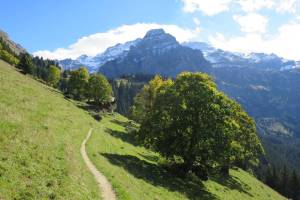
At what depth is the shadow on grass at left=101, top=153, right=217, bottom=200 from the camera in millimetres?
44781

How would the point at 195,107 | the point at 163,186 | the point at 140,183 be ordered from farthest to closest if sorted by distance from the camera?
1. the point at 195,107
2. the point at 163,186
3. the point at 140,183

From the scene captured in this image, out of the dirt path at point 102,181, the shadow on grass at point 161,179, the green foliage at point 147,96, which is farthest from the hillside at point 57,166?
the green foliage at point 147,96

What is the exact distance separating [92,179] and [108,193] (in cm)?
240

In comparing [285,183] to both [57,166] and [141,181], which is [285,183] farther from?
[57,166]

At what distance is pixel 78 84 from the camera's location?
133000mm

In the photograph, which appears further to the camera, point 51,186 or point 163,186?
point 163,186

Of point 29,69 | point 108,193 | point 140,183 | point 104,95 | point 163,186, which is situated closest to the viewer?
point 108,193

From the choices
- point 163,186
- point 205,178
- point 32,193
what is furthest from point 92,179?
point 205,178

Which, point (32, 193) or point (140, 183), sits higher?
point (32, 193)

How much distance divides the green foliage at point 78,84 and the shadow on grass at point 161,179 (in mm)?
81018

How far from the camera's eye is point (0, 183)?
21344mm

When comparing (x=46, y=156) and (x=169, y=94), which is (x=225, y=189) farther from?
(x=46, y=156)

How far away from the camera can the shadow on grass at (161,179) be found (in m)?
44.8

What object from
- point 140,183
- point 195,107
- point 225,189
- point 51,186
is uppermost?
point 195,107
